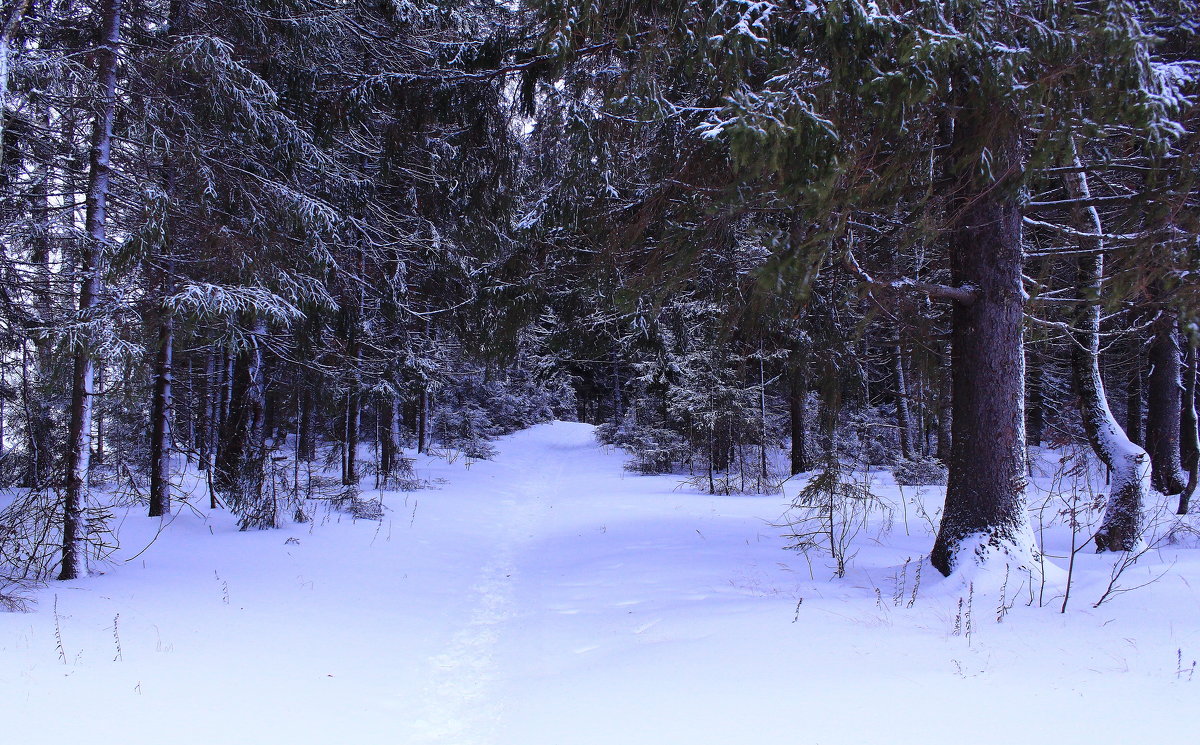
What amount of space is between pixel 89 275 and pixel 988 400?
8.36 meters

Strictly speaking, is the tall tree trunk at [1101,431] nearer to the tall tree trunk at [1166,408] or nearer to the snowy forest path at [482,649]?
the tall tree trunk at [1166,408]

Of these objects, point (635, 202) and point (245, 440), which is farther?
point (245, 440)

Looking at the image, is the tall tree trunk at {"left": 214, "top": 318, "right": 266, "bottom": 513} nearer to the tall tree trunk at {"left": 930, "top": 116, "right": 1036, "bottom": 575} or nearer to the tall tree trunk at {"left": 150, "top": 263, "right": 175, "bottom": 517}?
the tall tree trunk at {"left": 150, "top": 263, "right": 175, "bottom": 517}

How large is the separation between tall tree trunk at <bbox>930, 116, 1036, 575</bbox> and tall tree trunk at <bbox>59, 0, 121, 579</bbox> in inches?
309

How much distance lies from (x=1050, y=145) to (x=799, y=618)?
3.64 m

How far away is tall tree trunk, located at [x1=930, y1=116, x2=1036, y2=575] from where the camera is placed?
5.34 metres

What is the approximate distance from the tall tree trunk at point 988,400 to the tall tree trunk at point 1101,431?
3.44ft

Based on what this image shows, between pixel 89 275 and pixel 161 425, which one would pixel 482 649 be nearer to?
pixel 89 275

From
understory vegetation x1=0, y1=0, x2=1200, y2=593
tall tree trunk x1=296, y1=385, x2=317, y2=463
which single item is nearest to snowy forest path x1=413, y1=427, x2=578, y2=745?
understory vegetation x1=0, y1=0, x2=1200, y2=593

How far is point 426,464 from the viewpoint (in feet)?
61.3

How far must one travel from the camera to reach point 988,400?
18.0ft

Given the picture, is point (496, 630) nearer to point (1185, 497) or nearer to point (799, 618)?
point (799, 618)

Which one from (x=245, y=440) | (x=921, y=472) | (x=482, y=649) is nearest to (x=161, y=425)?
(x=245, y=440)

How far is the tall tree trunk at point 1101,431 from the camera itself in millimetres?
6230
